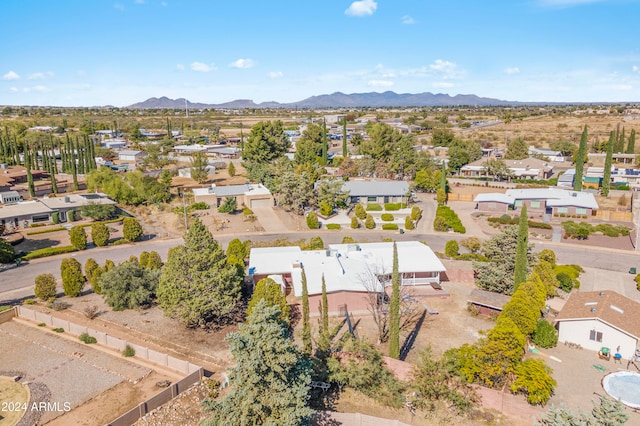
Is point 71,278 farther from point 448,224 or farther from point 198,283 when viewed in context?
point 448,224

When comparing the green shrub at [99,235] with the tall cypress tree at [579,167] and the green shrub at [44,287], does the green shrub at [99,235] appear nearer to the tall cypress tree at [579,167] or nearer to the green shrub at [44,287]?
the green shrub at [44,287]

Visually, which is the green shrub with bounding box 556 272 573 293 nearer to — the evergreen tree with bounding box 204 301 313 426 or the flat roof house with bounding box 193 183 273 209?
the evergreen tree with bounding box 204 301 313 426

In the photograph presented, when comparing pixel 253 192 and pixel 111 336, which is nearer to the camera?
pixel 111 336

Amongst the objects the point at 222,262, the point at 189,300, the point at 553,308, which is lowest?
the point at 553,308

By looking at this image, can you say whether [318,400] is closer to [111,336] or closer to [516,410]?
[516,410]

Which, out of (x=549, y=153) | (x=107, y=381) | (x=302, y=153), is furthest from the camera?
(x=549, y=153)

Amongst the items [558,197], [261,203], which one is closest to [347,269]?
[261,203]

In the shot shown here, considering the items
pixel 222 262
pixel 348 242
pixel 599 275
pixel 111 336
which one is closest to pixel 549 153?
pixel 599 275

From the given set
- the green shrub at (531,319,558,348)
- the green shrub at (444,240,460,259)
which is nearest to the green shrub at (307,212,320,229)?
the green shrub at (444,240,460,259)
